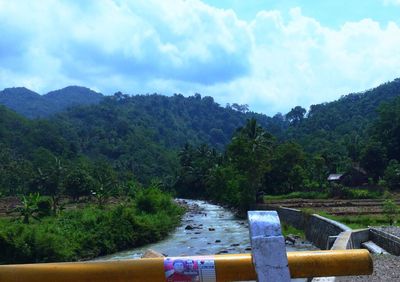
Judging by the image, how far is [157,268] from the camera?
2.41 m

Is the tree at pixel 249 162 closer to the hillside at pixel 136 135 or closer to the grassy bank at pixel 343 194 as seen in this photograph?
the grassy bank at pixel 343 194

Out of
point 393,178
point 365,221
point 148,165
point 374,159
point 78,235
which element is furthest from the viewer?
point 148,165

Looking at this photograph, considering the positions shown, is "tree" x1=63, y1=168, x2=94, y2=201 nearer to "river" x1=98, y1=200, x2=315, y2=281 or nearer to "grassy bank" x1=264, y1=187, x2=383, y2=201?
"river" x1=98, y1=200, x2=315, y2=281

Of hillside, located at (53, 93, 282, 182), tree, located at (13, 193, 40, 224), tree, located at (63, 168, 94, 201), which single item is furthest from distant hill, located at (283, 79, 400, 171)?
tree, located at (13, 193, 40, 224)

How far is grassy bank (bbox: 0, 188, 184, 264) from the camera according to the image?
28578 mm

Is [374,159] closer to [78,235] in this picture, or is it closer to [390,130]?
[390,130]

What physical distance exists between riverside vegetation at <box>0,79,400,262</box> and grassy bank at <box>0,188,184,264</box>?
78mm

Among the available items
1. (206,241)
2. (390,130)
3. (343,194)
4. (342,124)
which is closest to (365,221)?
(206,241)

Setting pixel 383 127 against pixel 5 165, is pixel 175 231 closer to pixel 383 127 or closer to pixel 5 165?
pixel 383 127

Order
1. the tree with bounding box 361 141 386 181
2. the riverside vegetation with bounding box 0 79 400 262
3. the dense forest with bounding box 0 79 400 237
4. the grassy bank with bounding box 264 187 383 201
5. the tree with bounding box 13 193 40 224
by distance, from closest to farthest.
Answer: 1. the riverside vegetation with bounding box 0 79 400 262
2. the tree with bounding box 13 193 40 224
3. the grassy bank with bounding box 264 187 383 201
4. the dense forest with bounding box 0 79 400 237
5. the tree with bounding box 361 141 386 181

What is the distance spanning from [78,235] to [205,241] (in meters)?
8.68

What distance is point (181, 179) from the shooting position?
304 ft

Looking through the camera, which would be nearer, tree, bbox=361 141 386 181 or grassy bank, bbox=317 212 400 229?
grassy bank, bbox=317 212 400 229

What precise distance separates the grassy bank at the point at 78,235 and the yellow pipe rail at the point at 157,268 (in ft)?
92.8
